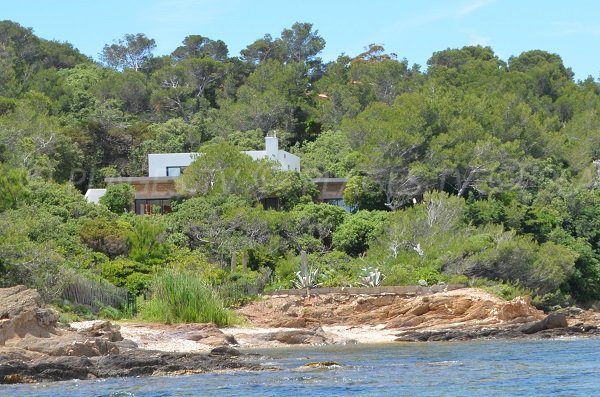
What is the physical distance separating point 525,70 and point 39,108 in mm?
35274

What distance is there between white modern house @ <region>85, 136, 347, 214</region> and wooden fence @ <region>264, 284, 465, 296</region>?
14.7 metres

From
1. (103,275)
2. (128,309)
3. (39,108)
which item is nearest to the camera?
(128,309)

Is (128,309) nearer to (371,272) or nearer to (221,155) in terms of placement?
(371,272)

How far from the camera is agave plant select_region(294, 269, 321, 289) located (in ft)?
128

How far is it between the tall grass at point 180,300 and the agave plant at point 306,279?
649 centimetres

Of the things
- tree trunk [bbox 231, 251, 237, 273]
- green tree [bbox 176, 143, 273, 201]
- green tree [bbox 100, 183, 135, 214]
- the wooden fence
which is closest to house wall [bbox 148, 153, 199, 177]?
green tree [bbox 100, 183, 135, 214]

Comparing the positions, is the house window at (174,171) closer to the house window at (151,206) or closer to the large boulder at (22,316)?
the house window at (151,206)

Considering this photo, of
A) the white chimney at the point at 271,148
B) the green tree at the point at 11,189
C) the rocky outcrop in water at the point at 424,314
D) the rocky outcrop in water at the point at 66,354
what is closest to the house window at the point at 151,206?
the white chimney at the point at 271,148

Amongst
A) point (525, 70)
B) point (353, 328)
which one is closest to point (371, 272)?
point (353, 328)

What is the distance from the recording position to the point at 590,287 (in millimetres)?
48719

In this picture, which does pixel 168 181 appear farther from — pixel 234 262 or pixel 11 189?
pixel 11 189

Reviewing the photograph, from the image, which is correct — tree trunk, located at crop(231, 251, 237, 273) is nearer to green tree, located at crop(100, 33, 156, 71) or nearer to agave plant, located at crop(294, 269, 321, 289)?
agave plant, located at crop(294, 269, 321, 289)

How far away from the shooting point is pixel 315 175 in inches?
2276

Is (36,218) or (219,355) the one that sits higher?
(36,218)
